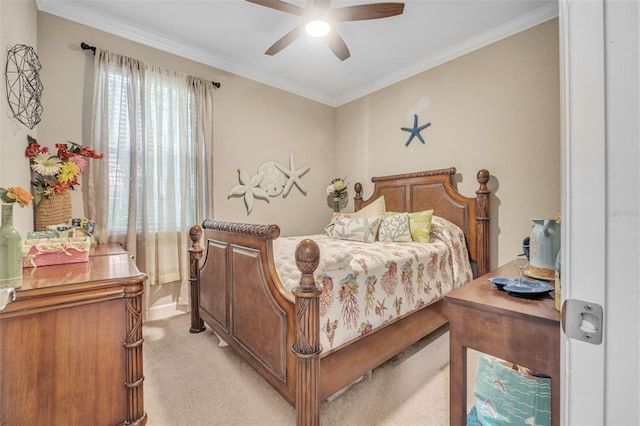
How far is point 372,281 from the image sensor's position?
1804mm

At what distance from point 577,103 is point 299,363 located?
4.44ft

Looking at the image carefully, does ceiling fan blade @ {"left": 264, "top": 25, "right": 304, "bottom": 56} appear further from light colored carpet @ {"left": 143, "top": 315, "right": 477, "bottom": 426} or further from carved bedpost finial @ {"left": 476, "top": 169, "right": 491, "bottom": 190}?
light colored carpet @ {"left": 143, "top": 315, "right": 477, "bottom": 426}

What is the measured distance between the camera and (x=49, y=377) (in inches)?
41.0

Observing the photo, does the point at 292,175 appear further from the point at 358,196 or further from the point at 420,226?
the point at 420,226

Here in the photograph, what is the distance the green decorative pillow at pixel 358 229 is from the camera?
295 centimetres

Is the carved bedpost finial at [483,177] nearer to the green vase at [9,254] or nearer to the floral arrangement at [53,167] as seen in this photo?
the green vase at [9,254]

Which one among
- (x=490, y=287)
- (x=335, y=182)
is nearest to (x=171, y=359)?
(x=490, y=287)

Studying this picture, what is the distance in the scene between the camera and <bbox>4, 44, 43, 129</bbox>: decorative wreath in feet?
5.36

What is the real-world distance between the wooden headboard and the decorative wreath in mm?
3279

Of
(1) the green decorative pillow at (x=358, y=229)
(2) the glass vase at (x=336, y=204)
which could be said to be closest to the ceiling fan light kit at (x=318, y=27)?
(1) the green decorative pillow at (x=358, y=229)

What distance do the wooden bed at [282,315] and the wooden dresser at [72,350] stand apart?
0.62 m

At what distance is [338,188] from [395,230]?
1523 millimetres

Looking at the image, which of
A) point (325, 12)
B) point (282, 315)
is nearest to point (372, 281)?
point (282, 315)

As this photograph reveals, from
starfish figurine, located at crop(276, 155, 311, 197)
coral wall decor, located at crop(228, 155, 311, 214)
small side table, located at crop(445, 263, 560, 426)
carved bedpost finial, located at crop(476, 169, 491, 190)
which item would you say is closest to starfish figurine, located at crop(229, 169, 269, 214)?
coral wall decor, located at crop(228, 155, 311, 214)
